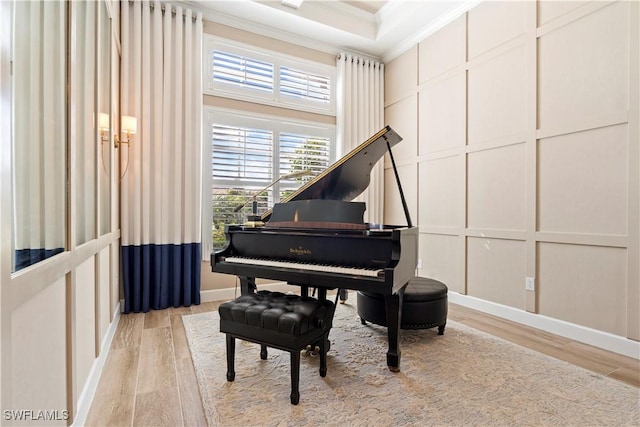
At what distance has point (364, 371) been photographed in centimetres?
209

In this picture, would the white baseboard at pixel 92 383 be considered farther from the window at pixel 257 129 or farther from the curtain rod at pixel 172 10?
the curtain rod at pixel 172 10

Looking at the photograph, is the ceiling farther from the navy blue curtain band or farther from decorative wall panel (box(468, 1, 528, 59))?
the navy blue curtain band

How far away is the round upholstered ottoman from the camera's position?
2551mm

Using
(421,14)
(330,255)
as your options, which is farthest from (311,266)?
(421,14)

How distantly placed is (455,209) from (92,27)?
12.0 feet

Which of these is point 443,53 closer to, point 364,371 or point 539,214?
point 539,214

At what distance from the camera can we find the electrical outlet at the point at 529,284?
2957 millimetres

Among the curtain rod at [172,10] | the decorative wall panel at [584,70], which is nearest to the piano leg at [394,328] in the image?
the decorative wall panel at [584,70]

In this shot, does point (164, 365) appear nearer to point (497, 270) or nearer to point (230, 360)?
point (230, 360)

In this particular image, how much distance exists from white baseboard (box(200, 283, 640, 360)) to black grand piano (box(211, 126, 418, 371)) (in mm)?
1510

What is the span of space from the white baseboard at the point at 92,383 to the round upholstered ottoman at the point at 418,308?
1.92 meters

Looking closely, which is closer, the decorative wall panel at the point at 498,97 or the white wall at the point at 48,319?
the white wall at the point at 48,319

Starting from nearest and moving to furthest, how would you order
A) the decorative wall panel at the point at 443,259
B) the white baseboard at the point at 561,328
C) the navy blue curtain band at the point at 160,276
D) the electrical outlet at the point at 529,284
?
the white baseboard at the point at 561,328 < the electrical outlet at the point at 529,284 < the navy blue curtain band at the point at 160,276 < the decorative wall panel at the point at 443,259

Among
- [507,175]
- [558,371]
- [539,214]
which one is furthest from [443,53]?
[558,371]
